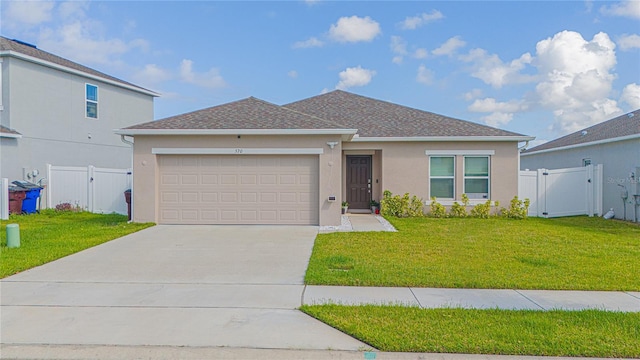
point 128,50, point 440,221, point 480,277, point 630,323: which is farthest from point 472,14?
point 128,50

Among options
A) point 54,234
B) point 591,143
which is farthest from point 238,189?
point 591,143

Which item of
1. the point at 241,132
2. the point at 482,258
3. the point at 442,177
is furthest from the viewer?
the point at 442,177

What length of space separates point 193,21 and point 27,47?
9.20 m

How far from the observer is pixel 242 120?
41.7 ft

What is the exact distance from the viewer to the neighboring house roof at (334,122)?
40.1ft

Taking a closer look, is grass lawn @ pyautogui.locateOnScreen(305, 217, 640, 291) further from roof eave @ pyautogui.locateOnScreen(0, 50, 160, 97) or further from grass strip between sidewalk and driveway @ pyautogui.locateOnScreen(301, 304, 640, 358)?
roof eave @ pyautogui.locateOnScreen(0, 50, 160, 97)

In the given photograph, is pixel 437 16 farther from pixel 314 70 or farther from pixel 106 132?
Result: pixel 106 132

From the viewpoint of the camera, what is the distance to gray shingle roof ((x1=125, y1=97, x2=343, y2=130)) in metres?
12.3

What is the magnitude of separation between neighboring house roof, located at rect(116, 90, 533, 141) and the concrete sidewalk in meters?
6.86

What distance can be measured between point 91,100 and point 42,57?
2.58m

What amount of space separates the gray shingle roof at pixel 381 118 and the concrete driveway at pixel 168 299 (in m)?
7.94

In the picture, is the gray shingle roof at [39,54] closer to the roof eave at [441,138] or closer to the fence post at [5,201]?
the fence post at [5,201]

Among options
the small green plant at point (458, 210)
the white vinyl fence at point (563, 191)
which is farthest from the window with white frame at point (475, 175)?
the white vinyl fence at point (563, 191)

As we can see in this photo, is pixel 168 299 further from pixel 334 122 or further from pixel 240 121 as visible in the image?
pixel 334 122
